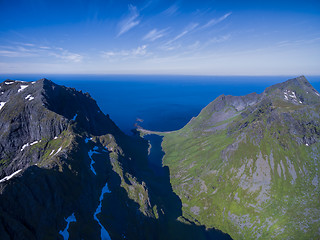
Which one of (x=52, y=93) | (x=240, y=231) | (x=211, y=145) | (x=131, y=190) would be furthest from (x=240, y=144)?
(x=52, y=93)

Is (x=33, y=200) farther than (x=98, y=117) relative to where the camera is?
No

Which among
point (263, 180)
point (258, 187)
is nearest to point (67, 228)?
point (258, 187)

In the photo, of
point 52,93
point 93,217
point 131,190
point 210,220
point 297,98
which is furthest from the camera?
point 297,98

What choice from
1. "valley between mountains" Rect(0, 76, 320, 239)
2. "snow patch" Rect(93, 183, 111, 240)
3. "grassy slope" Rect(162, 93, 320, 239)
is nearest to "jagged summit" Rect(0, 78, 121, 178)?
"valley between mountains" Rect(0, 76, 320, 239)

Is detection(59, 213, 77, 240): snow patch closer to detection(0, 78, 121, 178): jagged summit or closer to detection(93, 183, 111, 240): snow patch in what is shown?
detection(93, 183, 111, 240): snow patch

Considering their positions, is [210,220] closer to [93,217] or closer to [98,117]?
[93,217]
